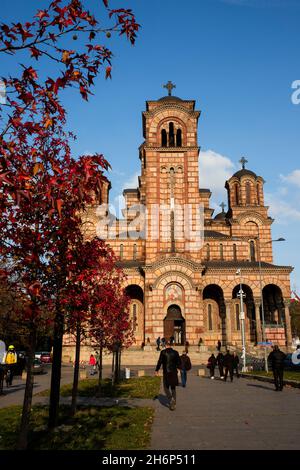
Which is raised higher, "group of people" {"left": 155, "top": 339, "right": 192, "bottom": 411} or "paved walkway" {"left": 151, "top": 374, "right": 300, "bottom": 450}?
"group of people" {"left": 155, "top": 339, "right": 192, "bottom": 411}

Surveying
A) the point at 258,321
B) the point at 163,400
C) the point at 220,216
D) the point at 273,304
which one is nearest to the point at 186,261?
the point at 258,321

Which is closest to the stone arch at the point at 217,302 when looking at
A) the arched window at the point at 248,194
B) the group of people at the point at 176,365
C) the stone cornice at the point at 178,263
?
the stone cornice at the point at 178,263

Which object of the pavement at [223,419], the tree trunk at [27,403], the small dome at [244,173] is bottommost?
the pavement at [223,419]

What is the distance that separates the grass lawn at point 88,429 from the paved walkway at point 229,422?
1.41 ft

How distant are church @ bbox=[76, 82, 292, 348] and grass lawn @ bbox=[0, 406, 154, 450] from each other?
2856 centimetres

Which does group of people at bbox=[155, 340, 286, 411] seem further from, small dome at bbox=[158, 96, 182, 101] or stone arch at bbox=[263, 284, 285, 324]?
small dome at bbox=[158, 96, 182, 101]

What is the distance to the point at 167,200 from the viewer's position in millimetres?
45156

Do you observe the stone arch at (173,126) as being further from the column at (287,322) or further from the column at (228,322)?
the column at (287,322)

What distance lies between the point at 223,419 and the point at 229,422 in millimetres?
476

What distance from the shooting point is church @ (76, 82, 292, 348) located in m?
42.7

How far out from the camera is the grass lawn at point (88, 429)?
27.8 feet

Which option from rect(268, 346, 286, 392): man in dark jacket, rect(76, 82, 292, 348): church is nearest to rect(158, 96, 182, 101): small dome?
rect(76, 82, 292, 348): church

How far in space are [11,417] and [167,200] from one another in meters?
34.8
